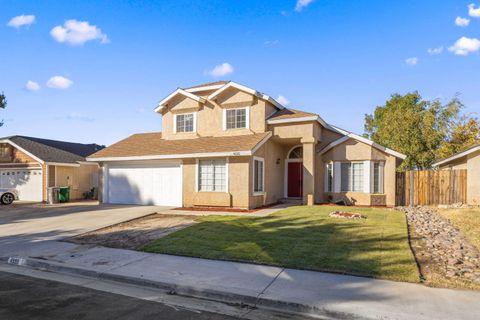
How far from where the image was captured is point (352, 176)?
18203 mm

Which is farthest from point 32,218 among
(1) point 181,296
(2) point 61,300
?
(1) point 181,296

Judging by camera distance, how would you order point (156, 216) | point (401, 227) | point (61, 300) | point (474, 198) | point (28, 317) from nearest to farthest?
point (28, 317) < point (61, 300) < point (401, 227) < point (156, 216) < point (474, 198)

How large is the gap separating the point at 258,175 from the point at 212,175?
2.37m

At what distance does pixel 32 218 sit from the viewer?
15.0m

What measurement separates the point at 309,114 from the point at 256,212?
619cm

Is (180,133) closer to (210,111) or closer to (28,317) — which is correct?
(210,111)

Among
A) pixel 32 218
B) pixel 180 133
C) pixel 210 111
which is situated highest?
pixel 210 111

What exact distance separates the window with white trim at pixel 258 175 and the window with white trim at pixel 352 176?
15.3 feet

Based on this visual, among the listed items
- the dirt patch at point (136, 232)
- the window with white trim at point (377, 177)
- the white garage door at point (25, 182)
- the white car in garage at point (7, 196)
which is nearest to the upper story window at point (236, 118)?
the dirt patch at point (136, 232)

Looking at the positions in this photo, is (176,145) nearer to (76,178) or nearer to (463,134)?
(76,178)

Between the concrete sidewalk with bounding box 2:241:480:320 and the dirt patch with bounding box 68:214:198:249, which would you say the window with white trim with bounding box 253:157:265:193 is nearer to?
the dirt patch with bounding box 68:214:198:249

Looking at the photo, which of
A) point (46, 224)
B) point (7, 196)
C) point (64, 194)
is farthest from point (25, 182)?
point (46, 224)

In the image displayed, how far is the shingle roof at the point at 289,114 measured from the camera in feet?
57.3

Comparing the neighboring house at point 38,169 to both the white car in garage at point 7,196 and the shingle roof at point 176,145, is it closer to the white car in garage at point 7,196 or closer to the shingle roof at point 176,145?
the white car in garage at point 7,196
